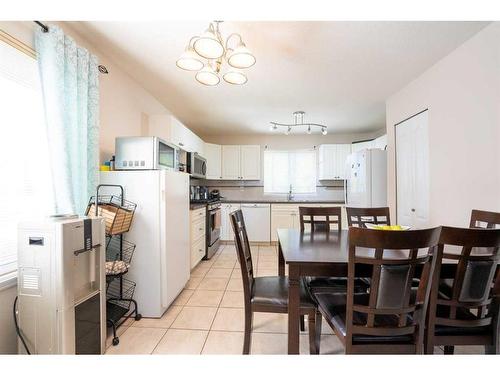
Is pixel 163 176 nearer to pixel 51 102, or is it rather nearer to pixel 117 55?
pixel 51 102

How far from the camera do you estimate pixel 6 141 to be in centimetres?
135

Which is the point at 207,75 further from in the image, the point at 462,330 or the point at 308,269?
the point at 462,330

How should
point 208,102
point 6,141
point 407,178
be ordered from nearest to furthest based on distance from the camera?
point 6,141 → point 407,178 → point 208,102

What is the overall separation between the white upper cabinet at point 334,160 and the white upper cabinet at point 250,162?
55.7 inches

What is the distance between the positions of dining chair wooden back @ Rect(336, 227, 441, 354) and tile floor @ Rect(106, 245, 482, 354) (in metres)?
0.73

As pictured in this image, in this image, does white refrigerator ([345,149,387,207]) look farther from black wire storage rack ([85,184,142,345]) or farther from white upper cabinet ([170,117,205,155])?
black wire storage rack ([85,184,142,345])

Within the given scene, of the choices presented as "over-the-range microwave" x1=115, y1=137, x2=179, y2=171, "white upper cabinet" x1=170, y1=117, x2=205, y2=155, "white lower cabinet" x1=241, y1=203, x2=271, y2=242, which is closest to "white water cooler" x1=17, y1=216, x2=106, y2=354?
"over-the-range microwave" x1=115, y1=137, x2=179, y2=171

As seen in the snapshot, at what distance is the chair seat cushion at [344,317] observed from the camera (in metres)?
1.05

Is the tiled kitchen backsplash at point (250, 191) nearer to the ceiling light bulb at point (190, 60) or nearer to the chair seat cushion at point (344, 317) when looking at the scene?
the ceiling light bulb at point (190, 60)

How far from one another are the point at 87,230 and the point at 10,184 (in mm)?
528

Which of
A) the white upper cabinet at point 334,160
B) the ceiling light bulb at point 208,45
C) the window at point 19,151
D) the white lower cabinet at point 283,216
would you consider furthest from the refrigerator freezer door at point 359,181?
the window at point 19,151

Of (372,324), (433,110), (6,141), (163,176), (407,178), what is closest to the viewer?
(372,324)

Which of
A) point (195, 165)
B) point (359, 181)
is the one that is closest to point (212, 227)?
point (195, 165)

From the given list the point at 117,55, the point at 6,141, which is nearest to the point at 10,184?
the point at 6,141
